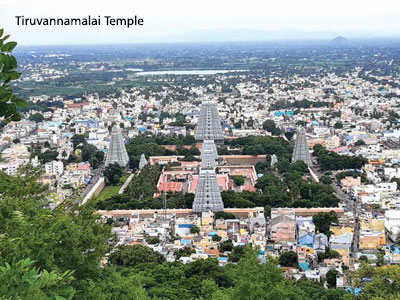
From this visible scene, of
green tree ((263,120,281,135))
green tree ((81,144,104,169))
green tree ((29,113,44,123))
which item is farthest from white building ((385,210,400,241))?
green tree ((29,113,44,123))

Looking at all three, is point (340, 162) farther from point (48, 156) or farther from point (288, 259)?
point (48, 156)

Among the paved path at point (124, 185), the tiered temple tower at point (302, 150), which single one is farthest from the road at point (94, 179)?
the tiered temple tower at point (302, 150)

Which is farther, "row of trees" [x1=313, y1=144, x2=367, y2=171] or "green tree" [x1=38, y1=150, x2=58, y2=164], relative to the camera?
"green tree" [x1=38, y1=150, x2=58, y2=164]

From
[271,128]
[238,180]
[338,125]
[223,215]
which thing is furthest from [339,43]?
[223,215]

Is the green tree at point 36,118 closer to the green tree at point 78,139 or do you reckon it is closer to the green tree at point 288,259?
the green tree at point 78,139

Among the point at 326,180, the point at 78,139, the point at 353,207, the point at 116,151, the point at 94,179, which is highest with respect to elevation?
the point at 116,151

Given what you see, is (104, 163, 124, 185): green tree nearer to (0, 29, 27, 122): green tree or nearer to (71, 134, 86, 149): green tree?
(71, 134, 86, 149): green tree

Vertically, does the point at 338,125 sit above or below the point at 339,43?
below

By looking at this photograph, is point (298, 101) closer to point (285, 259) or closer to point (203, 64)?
point (285, 259)
